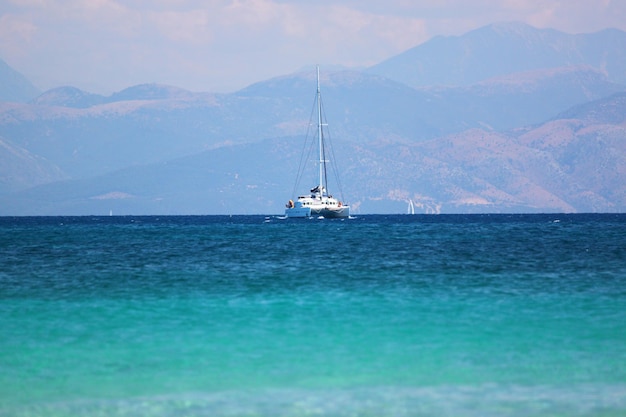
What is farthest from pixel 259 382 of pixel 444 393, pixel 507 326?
pixel 507 326

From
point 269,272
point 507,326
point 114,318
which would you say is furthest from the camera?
point 269,272

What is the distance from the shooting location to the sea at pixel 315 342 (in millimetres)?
24406

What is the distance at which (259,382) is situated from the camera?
26406 mm

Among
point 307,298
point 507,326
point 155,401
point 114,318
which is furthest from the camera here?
point 307,298

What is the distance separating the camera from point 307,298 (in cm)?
4338

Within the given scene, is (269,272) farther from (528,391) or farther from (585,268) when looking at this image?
(528,391)

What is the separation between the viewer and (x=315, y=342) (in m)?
31.8

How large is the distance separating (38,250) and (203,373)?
6082 cm

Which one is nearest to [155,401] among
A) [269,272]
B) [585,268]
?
[269,272]

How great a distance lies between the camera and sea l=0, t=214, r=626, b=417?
80.1 feet

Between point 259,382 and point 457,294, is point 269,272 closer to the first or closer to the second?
point 457,294

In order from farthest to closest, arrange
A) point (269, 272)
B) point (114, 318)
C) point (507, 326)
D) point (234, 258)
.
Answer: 1. point (234, 258)
2. point (269, 272)
3. point (114, 318)
4. point (507, 326)

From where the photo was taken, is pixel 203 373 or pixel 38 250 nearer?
pixel 203 373

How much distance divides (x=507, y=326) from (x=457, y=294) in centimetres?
963
